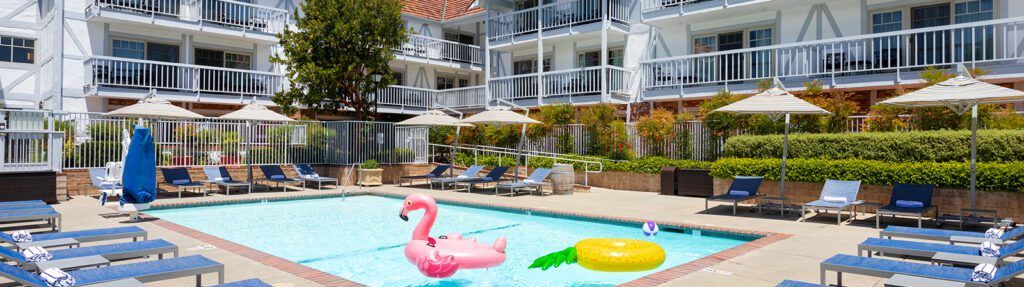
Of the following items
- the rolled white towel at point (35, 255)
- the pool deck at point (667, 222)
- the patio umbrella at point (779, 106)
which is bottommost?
the pool deck at point (667, 222)

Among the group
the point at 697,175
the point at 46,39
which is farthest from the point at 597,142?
the point at 46,39

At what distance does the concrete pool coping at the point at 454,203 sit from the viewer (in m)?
6.18

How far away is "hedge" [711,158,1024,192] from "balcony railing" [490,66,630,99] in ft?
25.7

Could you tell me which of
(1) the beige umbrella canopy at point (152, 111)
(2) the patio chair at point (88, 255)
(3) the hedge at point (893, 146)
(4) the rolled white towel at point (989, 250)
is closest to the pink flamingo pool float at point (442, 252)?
(2) the patio chair at point (88, 255)

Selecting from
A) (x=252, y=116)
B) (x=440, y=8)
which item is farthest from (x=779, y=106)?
(x=440, y=8)

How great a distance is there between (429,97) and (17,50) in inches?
576

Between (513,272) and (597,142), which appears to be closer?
(513,272)

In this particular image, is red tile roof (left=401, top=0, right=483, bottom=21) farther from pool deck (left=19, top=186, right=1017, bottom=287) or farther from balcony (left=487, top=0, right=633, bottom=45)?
pool deck (left=19, top=186, right=1017, bottom=287)

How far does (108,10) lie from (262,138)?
6.91 metres

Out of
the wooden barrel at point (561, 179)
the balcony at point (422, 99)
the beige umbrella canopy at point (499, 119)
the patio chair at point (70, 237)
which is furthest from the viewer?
the balcony at point (422, 99)

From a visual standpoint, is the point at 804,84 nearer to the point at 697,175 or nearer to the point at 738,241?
the point at 697,175

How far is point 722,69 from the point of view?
1939 centimetres

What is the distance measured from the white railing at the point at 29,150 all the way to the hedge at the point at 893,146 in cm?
1491

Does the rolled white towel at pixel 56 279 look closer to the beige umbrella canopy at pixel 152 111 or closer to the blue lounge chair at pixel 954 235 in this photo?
the blue lounge chair at pixel 954 235
